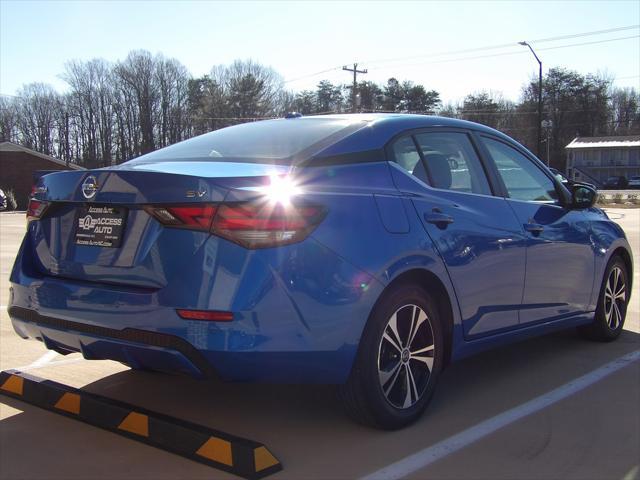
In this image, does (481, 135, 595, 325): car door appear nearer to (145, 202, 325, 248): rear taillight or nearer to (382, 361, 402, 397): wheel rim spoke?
(382, 361, 402, 397): wheel rim spoke

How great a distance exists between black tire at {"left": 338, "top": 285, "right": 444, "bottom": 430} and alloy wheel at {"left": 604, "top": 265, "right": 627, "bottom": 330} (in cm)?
242

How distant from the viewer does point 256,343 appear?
2848mm

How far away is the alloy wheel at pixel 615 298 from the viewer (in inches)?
216

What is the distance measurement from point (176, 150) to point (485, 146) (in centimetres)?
199

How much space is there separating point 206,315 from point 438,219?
1431 mm

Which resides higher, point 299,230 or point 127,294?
point 299,230

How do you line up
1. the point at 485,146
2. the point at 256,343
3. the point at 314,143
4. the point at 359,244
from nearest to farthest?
the point at 256,343, the point at 359,244, the point at 314,143, the point at 485,146

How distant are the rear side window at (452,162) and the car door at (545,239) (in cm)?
21

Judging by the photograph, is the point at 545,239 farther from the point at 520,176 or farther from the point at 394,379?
the point at 394,379

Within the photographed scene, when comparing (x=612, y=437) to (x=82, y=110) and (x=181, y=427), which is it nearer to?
(x=181, y=427)

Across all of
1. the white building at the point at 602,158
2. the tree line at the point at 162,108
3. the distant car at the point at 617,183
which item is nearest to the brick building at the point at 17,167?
the tree line at the point at 162,108

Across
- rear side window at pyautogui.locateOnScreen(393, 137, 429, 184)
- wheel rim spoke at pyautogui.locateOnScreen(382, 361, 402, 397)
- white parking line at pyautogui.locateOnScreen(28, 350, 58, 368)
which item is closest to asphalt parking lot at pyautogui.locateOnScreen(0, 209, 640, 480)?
white parking line at pyautogui.locateOnScreen(28, 350, 58, 368)

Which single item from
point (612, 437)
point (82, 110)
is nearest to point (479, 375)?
point (612, 437)

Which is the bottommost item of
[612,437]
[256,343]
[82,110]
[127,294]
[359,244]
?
[612,437]
